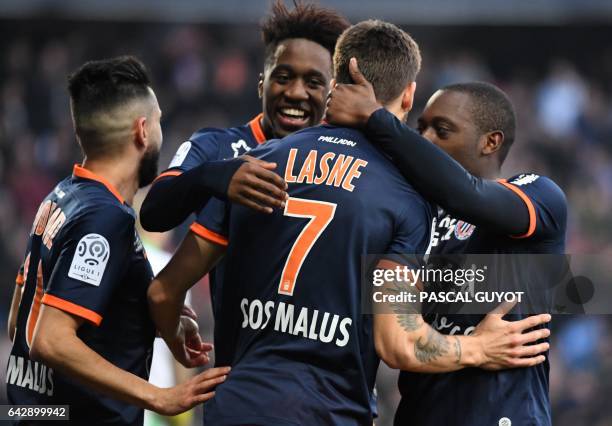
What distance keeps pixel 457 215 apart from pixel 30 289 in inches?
74.0

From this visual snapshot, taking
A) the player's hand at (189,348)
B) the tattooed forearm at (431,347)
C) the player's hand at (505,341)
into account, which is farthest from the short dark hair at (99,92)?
the player's hand at (505,341)

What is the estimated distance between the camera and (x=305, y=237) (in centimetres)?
380

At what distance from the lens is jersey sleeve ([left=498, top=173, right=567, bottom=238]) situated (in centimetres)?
412

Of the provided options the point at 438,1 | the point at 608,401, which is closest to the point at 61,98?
the point at 438,1

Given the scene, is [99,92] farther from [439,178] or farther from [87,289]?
[439,178]

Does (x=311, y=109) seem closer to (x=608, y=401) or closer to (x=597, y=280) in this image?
(x=597, y=280)

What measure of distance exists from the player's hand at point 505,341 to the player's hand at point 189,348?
4.41 ft

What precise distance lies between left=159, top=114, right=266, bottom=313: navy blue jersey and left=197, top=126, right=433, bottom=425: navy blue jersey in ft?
2.91

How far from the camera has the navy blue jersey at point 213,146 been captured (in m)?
4.82

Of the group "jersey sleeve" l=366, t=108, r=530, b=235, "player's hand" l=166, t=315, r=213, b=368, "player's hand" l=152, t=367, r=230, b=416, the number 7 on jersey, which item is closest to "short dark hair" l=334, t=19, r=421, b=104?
"jersey sleeve" l=366, t=108, r=530, b=235

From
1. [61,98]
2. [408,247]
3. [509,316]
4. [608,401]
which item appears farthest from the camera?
[61,98]

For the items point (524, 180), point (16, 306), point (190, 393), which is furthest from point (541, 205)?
point (16, 306)

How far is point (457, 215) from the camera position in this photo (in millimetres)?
4012

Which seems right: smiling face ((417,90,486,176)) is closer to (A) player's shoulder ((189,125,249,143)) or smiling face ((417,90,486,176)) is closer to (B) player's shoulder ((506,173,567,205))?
(B) player's shoulder ((506,173,567,205))
